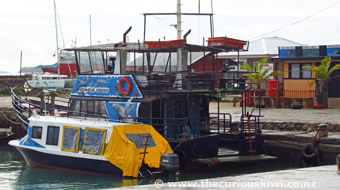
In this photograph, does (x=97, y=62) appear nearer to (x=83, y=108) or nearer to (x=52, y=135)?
(x=83, y=108)

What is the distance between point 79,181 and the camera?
17.1m

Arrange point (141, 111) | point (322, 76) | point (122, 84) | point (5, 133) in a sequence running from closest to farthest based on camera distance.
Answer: point (122, 84), point (141, 111), point (5, 133), point (322, 76)

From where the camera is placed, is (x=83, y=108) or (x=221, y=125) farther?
(x=221, y=125)

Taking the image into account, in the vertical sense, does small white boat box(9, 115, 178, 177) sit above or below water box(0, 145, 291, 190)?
above

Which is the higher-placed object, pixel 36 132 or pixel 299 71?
pixel 299 71

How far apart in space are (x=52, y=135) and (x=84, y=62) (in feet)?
10.1

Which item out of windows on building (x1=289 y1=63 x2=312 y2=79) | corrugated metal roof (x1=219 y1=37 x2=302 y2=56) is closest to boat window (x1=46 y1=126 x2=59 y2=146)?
windows on building (x1=289 y1=63 x2=312 y2=79)

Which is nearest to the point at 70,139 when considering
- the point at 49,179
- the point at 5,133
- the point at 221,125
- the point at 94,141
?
the point at 94,141

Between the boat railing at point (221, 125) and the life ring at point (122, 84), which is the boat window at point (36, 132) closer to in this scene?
the life ring at point (122, 84)

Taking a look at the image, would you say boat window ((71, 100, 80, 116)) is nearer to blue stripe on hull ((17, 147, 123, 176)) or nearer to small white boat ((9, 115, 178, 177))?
small white boat ((9, 115, 178, 177))

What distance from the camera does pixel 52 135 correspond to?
18859 mm

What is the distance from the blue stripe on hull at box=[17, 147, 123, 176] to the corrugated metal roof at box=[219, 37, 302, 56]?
20.5 metres

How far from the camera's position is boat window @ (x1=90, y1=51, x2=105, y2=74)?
19875 mm

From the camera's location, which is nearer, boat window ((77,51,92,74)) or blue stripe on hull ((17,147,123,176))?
blue stripe on hull ((17,147,123,176))
